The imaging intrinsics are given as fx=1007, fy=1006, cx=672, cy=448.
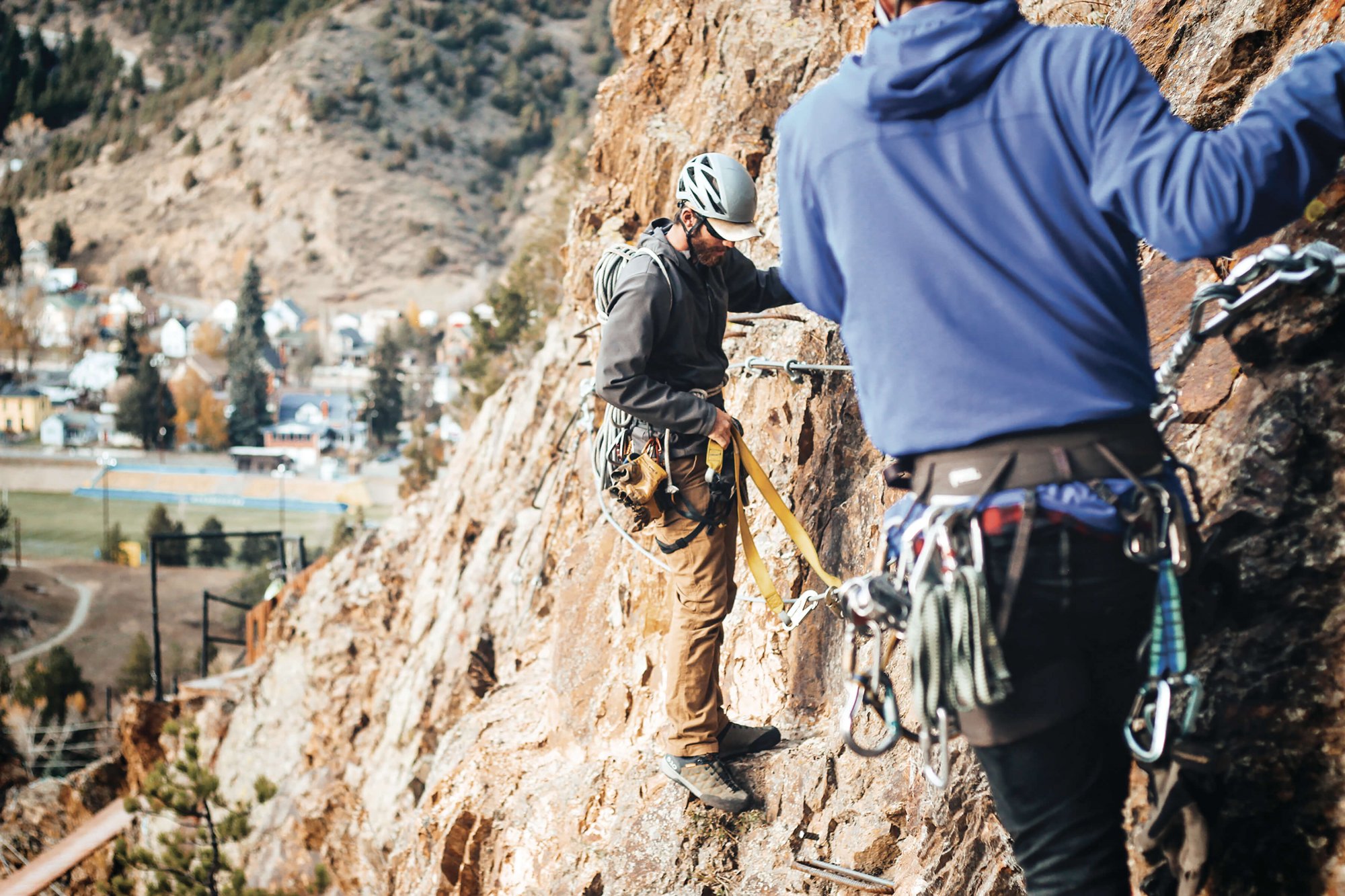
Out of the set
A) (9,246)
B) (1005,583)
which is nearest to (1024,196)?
(1005,583)

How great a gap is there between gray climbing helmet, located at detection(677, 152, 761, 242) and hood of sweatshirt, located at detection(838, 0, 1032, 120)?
2.14 meters

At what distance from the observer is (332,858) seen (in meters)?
12.3

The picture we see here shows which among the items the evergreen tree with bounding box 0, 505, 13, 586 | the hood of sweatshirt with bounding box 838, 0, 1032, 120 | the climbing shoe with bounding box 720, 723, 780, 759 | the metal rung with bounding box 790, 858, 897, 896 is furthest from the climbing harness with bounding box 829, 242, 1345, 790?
the evergreen tree with bounding box 0, 505, 13, 586

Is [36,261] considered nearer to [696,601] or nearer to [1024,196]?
[696,601]

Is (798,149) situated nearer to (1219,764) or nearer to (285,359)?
(1219,764)

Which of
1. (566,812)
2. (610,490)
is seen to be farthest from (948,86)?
(566,812)

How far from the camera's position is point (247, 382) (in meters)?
102

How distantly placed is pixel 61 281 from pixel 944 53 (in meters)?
144

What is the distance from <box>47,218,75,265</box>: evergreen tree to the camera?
410ft

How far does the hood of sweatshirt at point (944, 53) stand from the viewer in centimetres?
201

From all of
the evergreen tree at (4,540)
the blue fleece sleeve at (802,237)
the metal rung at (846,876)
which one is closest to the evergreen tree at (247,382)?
the evergreen tree at (4,540)

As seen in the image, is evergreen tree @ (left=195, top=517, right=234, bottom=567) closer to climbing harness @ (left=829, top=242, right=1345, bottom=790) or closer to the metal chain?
climbing harness @ (left=829, top=242, right=1345, bottom=790)

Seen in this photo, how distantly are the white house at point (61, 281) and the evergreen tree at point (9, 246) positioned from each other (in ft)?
22.1

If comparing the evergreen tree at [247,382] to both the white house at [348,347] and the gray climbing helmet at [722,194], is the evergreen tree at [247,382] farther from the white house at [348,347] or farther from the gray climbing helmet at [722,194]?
the gray climbing helmet at [722,194]
